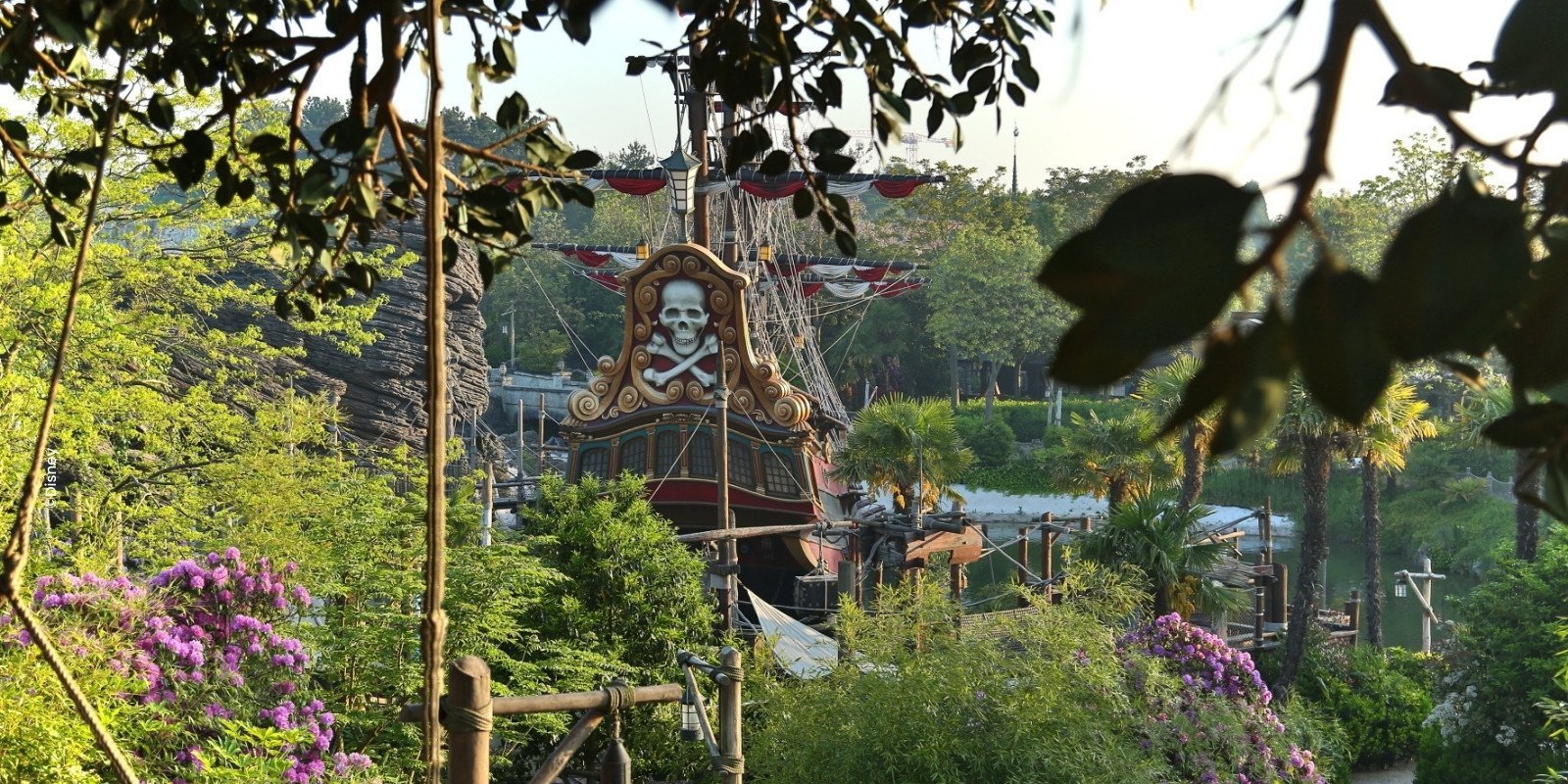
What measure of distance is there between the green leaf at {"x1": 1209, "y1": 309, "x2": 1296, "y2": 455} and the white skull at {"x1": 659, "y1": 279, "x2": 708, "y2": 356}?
17281 mm

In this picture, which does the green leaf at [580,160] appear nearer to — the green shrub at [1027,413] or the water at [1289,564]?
the water at [1289,564]

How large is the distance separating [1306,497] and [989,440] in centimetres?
1954

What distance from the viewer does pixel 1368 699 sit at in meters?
14.6

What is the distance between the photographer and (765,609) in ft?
43.6

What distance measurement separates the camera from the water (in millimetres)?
21125

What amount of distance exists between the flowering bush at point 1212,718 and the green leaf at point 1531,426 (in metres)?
8.45

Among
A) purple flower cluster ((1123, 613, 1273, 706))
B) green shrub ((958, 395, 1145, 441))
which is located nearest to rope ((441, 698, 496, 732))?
purple flower cluster ((1123, 613, 1273, 706))

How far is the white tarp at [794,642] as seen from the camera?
37.6 feet

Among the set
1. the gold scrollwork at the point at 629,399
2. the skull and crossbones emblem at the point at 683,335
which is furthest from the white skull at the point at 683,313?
the gold scrollwork at the point at 629,399

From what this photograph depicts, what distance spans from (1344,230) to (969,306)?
328 inches

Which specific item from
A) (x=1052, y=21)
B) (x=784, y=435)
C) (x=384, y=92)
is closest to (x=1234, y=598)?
(x=784, y=435)

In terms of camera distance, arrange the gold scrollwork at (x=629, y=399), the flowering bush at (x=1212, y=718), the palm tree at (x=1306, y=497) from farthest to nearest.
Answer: the gold scrollwork at (x=629, y=399), the palm tree at (x=1306, y=497), the flowering bush at (x=1212, y=718)

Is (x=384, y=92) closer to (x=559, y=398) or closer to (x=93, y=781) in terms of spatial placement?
(x=93, y=781)

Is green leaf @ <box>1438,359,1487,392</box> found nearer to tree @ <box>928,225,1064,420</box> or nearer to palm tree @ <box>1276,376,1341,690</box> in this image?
palm tree @ <box>1276,376,1341,690</box>
